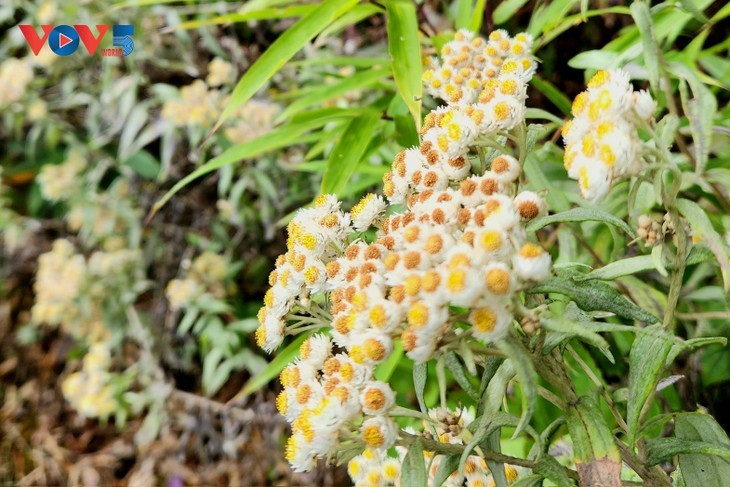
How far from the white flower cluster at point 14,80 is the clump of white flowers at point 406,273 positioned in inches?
94.4

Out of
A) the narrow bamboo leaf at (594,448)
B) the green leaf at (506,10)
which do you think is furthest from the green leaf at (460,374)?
the green leaf at (506,10)

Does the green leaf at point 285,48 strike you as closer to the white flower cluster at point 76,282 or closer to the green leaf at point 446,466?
the green leaf at point 446,466

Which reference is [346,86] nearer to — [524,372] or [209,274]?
[524,372]

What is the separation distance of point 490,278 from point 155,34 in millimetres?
2581

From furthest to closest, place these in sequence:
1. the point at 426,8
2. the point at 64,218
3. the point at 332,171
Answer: the point at 64,218 < the point at 426,8 < the point at 332,171

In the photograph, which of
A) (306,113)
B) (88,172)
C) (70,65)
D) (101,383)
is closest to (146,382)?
(101,383)

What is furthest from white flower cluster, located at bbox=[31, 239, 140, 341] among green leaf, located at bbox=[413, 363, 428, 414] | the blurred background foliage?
green leaf, located at bbox=[413, 363, 428, 414]

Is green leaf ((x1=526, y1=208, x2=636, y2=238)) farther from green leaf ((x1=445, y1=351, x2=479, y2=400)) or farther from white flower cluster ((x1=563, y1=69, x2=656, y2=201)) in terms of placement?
green leaf ((x1=445, y1=351, x2=479, y2=400))

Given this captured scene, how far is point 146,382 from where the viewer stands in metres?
2.76

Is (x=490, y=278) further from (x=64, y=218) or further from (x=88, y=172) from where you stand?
(x=64, y=218)

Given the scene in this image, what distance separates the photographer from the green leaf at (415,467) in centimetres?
76

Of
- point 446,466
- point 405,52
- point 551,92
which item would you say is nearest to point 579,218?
point 446,466

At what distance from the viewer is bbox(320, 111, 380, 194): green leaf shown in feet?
4.34

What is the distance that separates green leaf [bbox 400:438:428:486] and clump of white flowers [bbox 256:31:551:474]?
0.11ft
